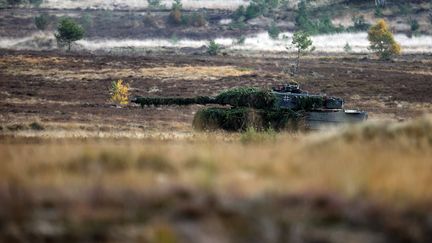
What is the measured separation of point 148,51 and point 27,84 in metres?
33.3

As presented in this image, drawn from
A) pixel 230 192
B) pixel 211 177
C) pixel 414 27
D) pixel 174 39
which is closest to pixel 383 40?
pixel 414 27

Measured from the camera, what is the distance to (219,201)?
8.64 meters

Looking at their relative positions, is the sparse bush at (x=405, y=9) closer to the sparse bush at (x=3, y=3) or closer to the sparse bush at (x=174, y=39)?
the sparse bush at (x=174, y=39)

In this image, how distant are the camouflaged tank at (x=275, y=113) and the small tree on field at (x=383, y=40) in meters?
57.1

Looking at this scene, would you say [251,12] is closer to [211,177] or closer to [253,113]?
[253,113]

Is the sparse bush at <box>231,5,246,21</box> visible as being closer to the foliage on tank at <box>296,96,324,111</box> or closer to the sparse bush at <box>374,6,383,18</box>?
the sparse bush at <box>374,6,383,18</box>

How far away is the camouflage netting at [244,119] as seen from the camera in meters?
27.9

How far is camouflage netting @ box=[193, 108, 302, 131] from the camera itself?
91.6 feet

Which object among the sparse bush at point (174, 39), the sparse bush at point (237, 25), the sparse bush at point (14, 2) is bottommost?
the sparse bush at point (174, 39)

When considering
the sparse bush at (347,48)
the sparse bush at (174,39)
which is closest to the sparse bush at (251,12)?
the sparse bush at (174,39)

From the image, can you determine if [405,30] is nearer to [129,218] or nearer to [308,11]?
[308,11]

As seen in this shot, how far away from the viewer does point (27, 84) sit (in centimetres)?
6000

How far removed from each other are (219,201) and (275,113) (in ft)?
65.2

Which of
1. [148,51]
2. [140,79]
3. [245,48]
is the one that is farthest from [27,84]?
[245,48]
